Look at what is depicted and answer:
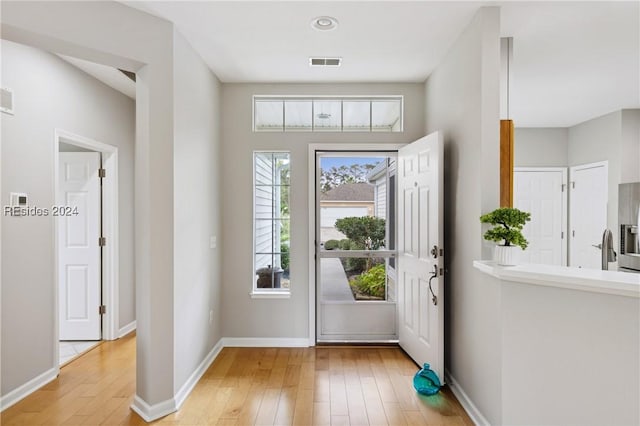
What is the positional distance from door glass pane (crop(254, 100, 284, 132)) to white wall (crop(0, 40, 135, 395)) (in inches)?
64.3

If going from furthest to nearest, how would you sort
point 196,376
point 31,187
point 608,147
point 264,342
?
point 608,147 < point 264,342 < point 196,376 < point 31,187

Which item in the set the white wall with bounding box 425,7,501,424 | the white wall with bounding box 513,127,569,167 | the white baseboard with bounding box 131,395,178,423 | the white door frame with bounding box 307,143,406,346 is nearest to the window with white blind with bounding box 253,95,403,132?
the white door frame with bounding box 307,143,406,346

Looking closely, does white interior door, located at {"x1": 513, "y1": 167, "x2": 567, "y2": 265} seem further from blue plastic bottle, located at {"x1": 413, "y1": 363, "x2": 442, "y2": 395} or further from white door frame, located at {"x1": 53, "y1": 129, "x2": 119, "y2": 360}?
white door frame, located at {"x1": 53, "y1": 129, "x2": 119, "y2": 360}

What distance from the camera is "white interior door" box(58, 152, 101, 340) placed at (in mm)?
3746

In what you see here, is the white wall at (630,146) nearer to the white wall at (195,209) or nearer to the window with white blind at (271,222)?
the window with white blind at (271,222)

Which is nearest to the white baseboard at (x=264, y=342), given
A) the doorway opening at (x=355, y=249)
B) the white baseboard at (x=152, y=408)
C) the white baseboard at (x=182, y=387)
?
the white baseboard at (x=182, y=387)

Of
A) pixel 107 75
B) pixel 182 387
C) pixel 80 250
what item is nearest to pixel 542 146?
pixel 182 387

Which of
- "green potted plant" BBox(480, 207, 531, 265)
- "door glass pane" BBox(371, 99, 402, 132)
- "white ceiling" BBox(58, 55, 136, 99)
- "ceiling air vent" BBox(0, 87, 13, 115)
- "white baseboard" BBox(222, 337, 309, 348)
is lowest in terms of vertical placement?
"white baseboard" BBox(222, 337, 309, 348)

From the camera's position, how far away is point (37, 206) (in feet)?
9.08

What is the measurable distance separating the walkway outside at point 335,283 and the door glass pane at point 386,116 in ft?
4.84

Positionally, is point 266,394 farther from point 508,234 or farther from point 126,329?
point 126,329

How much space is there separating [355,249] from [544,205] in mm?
3385

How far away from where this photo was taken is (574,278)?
1670 millimetres

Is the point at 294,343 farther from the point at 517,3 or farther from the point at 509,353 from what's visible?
the point at 517,3
